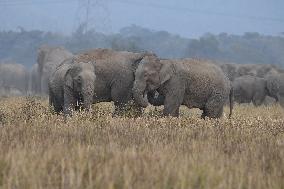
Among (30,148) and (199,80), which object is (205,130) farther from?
(199,80)

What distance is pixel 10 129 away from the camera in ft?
24.9

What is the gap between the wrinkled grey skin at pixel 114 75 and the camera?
13.2m

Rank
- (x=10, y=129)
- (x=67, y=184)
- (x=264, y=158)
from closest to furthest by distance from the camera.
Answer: (x=67, y=184), (x=264, y=158), (x=10, y=129)

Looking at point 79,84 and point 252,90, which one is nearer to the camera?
point 79,84

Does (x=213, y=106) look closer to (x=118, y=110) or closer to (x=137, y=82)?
(x=137, y=82)

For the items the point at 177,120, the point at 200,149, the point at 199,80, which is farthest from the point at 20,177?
the point at 199,80

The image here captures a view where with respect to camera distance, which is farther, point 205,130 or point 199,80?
point 199,80

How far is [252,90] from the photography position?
→ 99.8ft

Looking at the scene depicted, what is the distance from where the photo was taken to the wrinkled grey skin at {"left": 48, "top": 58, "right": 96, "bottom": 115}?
11977mm

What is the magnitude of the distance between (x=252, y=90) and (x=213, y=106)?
57.1ft

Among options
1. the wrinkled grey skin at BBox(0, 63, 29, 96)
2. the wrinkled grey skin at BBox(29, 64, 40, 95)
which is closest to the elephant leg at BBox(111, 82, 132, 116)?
the wrinkled grey skin at BBox(29, 64, 40, 95)

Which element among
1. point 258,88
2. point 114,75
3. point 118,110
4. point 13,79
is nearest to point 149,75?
point 118,110

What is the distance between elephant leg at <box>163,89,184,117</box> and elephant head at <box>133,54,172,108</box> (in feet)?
0.99

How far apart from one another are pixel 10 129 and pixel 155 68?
5.51m
